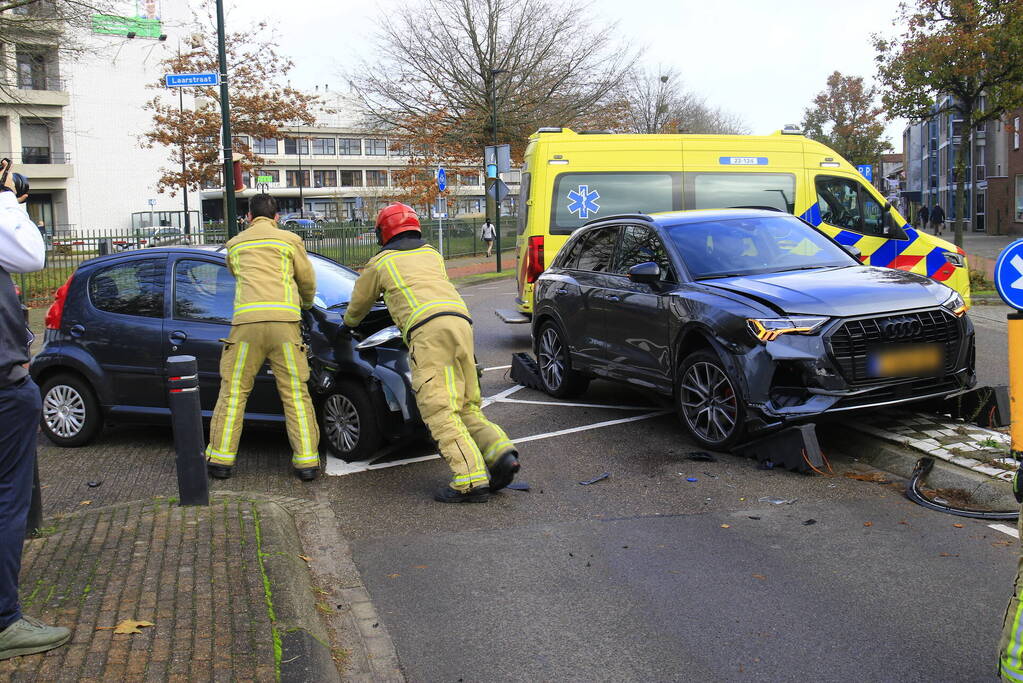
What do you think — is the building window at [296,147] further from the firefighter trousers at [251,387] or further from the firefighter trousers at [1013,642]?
the firefighter trousers at [1013,642]

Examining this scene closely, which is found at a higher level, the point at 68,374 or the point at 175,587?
the point at 68,374

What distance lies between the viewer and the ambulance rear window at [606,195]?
1287 centimetres

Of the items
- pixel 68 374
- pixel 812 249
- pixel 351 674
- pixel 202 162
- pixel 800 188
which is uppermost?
pixel 202 162

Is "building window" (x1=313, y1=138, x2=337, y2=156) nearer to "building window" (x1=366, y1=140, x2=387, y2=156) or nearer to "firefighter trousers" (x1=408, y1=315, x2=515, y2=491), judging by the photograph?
"building window" (x1=366, y1=140, x2=387, y2=156)

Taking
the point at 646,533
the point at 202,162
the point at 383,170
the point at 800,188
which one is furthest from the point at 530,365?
the point at 383,170

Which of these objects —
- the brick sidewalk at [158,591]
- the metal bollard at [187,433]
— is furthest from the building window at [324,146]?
the brick sidewalk at [158,591]

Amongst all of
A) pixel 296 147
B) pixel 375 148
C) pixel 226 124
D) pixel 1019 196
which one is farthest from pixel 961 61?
pixel 375 148

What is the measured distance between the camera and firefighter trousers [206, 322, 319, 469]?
652 centimetres

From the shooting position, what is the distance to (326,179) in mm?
105250

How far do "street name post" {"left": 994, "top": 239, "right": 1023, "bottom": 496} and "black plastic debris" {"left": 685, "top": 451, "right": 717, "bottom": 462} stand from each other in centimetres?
344

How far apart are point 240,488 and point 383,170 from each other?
103473 mm

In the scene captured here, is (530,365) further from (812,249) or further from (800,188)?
(800,188)

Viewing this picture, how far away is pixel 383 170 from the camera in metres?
107

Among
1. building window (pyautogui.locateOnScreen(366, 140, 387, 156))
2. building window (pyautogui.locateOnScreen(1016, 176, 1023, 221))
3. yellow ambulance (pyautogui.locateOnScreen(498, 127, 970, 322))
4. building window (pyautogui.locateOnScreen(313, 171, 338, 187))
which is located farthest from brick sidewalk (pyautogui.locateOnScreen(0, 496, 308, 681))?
building window (pyautogui.locateOnScreen(366, 140, 387, 156))
